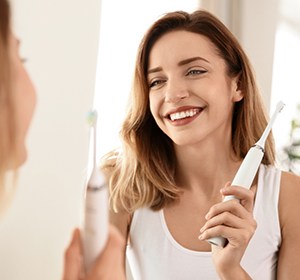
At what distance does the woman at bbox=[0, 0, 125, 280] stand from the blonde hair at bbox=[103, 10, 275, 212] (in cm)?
53

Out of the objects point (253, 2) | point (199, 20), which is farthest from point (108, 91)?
point (253, 2)

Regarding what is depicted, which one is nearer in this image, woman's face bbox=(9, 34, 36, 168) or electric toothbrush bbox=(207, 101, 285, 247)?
woman's face bbox=(9, 34, 36, 168)

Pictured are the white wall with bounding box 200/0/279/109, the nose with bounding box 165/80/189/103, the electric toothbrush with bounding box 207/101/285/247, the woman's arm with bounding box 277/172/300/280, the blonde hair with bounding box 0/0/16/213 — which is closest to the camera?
the blonde hair with bounding box 0/0/16/213

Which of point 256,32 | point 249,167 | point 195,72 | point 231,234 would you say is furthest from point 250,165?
point 256,32

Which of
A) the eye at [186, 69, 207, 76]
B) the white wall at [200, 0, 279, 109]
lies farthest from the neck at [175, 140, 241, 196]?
the white wall at [200, 0, 279, 109]

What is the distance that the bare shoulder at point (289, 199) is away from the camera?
94cm

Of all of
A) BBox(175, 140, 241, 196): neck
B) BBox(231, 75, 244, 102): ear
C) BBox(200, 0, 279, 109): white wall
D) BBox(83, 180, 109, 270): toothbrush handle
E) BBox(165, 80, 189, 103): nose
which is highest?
BBox(200, 0, 279, 109): white wall

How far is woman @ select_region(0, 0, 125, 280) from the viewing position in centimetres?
31

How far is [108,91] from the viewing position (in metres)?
0.80

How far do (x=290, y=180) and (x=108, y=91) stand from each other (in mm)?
348

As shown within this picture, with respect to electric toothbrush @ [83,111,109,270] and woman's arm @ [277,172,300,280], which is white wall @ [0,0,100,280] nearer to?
electric toothbrush @ [83,111,109,270]

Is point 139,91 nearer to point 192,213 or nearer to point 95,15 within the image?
point 192,213

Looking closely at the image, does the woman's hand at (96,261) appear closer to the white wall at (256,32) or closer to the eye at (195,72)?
the eye at (195,72)

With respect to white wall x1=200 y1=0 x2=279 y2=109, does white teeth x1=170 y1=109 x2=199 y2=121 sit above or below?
below
